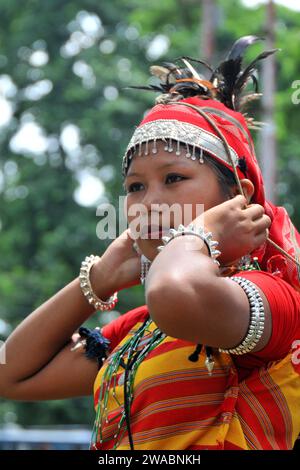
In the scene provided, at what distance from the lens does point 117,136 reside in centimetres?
1981

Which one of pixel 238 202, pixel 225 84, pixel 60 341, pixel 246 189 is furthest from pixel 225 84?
pixel 60 341

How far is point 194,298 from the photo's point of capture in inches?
92.0

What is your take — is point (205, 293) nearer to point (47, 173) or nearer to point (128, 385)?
point (128, 385)

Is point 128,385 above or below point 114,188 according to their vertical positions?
below

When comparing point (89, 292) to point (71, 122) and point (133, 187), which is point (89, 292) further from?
point (71, 122)

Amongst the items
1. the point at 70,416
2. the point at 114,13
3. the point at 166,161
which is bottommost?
the point at 70,416

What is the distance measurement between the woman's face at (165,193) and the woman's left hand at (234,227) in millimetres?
167

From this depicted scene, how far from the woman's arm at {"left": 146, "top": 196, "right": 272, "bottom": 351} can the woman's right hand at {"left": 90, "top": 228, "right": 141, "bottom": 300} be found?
947mm

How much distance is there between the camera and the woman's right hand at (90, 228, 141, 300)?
346 centimetres

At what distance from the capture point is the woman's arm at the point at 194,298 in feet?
7.64

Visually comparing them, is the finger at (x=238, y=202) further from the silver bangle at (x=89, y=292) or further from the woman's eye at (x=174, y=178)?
the silver bangle at (x=89, y=292)

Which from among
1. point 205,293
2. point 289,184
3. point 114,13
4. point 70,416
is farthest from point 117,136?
point 205,293

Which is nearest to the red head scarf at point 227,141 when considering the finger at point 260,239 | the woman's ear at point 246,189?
the woman's ear at point 246,189

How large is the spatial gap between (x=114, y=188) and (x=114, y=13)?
445 cm
